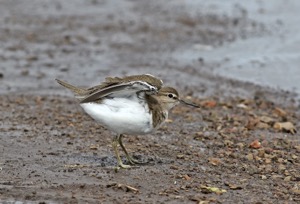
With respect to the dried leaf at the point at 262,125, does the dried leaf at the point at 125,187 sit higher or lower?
lower

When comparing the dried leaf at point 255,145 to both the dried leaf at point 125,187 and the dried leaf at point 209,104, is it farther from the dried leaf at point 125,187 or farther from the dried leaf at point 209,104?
the dried leaf at point 125,187

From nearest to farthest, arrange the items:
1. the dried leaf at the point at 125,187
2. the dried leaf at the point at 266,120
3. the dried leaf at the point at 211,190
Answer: the dried leaf at the point at 125,187
the dried leaf at the point at 211,190
the dried leaf at the point at 266,120

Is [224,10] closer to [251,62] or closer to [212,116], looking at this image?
[251,62]

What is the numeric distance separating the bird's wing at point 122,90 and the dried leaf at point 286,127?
107 inches

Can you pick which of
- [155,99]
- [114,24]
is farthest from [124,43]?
[155,99]

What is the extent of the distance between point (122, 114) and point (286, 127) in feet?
9.64

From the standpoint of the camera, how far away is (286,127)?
30.2 feet

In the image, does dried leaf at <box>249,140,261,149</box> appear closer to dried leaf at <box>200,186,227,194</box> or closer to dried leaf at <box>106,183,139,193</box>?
dried leaf at <box>200,186,227,194</box>

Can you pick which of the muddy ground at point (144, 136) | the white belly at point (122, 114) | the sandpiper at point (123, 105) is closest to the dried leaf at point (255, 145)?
the muddy ground at point (144, 136)

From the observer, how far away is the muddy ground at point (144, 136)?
6602mm

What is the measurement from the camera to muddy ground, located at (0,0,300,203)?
6.60 m

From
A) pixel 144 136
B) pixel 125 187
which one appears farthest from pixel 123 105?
pixel 144 136

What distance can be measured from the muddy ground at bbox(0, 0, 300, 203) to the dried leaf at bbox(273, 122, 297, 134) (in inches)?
0.6

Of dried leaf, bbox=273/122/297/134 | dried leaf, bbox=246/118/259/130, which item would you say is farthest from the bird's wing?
dried leaf, bbox=273/122/297/134
